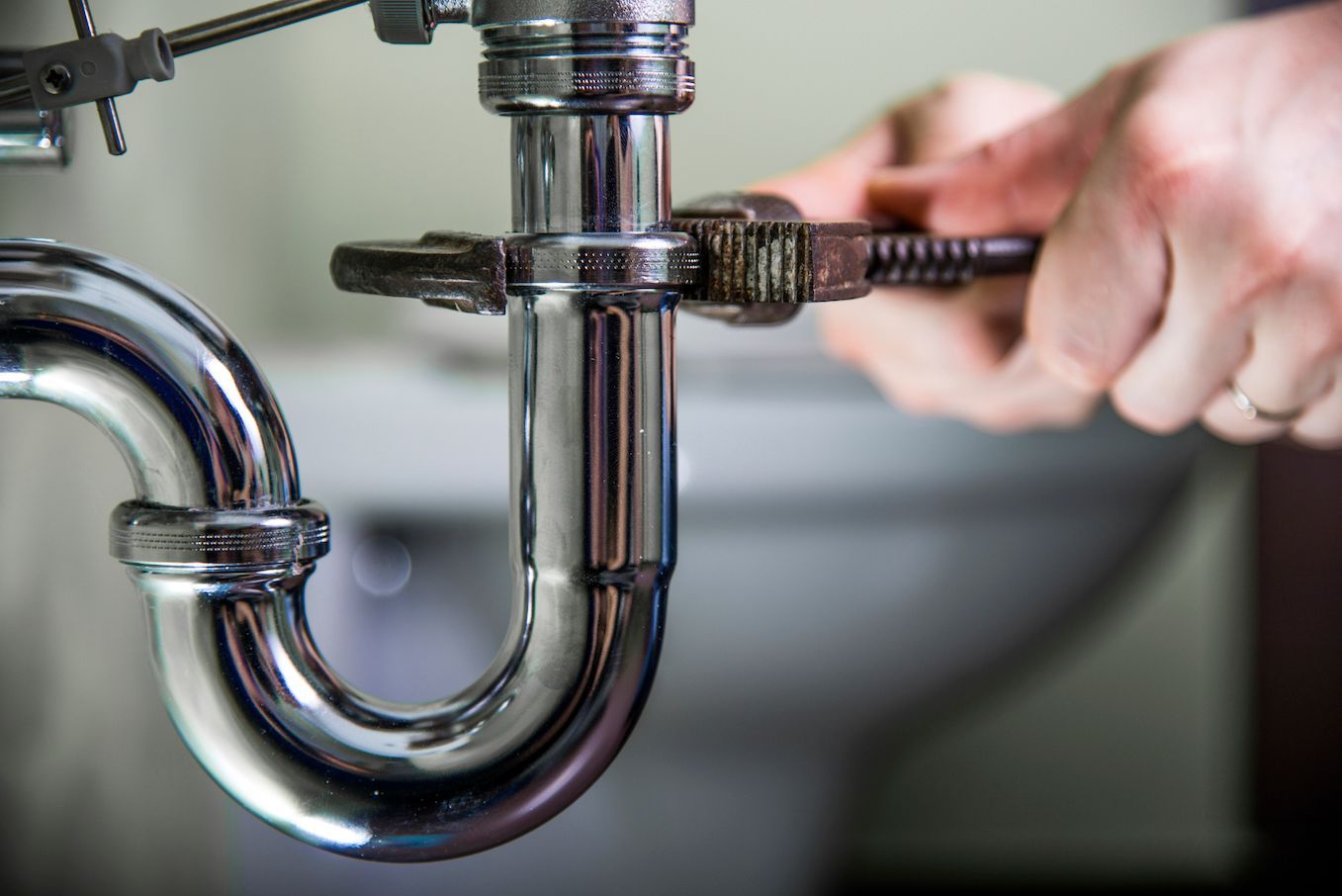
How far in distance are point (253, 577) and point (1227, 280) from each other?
287 millimetres

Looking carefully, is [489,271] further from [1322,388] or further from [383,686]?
[383,686]

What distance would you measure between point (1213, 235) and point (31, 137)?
31 centimetres

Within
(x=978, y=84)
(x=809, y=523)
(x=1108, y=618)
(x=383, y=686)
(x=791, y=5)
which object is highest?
(x=791, y=5)

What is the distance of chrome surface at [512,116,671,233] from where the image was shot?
0.24 meters

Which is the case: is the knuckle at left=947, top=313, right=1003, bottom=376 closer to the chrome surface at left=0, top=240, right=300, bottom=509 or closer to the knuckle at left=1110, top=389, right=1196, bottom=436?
the knuckle at left=1110, top=389, right=1196, bottom=436

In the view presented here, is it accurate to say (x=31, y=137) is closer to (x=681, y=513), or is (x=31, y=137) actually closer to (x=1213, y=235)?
(x=1213, y=235)

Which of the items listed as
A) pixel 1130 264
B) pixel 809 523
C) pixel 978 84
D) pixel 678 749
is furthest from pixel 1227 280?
pixel 678 749

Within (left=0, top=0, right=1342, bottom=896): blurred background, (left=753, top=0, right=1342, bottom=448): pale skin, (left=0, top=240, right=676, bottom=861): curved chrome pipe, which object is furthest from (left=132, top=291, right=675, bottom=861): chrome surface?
(left=0, top=0, right=1342, bottom=896): blurred background

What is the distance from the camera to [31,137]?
265 millimetres

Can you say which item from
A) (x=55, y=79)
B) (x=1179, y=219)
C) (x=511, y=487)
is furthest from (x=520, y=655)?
(x=1179, y=219)

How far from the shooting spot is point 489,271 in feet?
0.76

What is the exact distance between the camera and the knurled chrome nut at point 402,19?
9.6 inches

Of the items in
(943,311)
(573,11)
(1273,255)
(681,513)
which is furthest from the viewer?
(681,513)

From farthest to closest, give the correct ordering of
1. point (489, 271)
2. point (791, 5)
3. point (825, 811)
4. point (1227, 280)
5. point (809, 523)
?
point (791, 5), point (825, 811), point (809, 523), point (1227, 280), point (489, 271)
